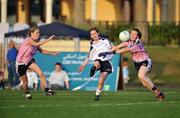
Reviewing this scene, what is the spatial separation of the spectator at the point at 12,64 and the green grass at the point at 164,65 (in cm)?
769

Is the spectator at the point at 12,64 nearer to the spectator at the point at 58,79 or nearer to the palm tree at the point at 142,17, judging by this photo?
the spectator at the point at 58,79

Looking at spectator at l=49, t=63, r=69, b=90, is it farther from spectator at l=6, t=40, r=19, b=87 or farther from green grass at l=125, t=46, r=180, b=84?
green grass at l=125, t=46, r=180, b=84

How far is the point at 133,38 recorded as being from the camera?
19.3 meters

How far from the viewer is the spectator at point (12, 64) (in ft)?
99.1

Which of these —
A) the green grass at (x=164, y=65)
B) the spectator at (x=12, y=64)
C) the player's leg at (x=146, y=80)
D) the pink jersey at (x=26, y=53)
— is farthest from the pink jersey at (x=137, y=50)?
the green grass at (x=164, y=65)

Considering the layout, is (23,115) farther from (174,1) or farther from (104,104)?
(174,1)

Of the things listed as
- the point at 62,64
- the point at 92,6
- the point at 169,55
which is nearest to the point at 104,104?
the point at 62,64

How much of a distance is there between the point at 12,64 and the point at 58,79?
2.50 meters

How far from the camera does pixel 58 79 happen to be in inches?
1137

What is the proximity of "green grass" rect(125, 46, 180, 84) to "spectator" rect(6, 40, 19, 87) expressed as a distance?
25.2ft

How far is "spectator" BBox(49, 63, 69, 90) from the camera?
28.8 m

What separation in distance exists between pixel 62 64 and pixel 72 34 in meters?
2.37

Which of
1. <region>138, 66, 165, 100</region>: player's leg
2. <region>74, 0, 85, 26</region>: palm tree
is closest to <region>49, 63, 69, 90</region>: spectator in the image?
<region>138, 66, 165, 100</region>: player's leg

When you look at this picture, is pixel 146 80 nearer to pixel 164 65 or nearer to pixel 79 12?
pixel 164 65
